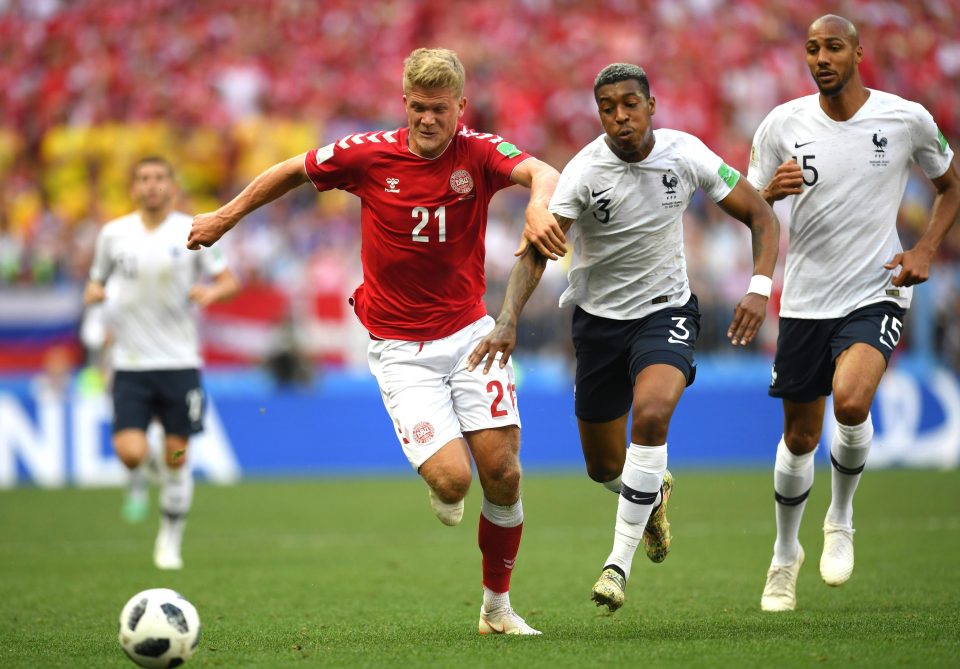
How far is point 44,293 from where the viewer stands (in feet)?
62.2

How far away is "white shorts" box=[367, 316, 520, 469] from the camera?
6.75 metres

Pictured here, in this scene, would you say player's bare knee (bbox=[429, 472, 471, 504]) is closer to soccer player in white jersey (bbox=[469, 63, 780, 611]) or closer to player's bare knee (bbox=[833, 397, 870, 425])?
soccer player in white jersey (bbox=[469, 63, 780, 611])

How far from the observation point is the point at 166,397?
1096cm

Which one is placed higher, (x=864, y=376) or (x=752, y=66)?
(x=752, y=66)

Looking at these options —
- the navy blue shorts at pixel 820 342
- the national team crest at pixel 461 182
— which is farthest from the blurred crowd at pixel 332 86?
the national team crest at pixel 461 182

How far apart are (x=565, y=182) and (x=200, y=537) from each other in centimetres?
704

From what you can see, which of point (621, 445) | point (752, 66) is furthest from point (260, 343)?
point (621, 445)

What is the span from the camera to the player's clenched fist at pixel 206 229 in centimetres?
666

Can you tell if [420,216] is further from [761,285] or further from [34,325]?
[34,325]

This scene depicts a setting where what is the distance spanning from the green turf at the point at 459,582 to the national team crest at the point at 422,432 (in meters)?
1.00

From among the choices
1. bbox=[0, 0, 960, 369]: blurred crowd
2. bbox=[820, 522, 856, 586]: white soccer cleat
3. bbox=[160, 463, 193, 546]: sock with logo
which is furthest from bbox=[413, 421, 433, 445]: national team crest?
bbox=[0, 0, 960, 369]: blurred crowd

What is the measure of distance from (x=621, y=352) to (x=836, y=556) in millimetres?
1702

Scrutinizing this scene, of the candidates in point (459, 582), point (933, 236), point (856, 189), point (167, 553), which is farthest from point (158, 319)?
point (933, 236)

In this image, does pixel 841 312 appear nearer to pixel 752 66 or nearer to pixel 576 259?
pixel 576 259
